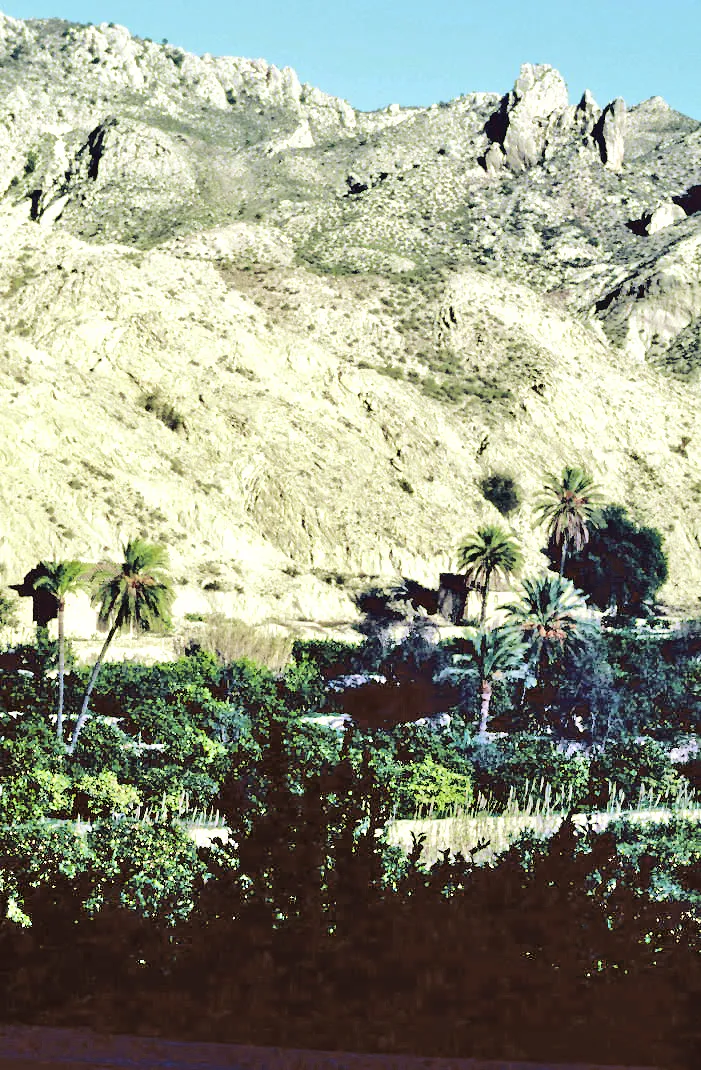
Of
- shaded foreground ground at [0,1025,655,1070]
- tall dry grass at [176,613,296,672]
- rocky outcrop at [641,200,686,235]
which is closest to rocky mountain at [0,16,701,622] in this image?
rocky outcrop at [641,200,686,235]

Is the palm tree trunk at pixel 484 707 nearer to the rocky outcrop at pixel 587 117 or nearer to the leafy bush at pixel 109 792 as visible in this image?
the leafy bush at pixel 109 792

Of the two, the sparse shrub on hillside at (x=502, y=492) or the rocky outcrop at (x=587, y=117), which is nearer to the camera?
the sparse shrub on hillside at (x=502, y=492)

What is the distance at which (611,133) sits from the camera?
445 feet

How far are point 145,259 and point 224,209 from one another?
82.0ft

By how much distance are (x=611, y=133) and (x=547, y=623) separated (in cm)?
9496

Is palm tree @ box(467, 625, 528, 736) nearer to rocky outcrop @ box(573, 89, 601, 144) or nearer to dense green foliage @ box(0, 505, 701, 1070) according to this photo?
dense green foliage @ box(0, 505, 701, 1070)

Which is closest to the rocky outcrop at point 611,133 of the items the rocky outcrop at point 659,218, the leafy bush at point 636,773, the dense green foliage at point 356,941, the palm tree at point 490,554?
the rocky outcrop at point 659,218

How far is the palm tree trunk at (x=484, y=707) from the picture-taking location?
4944cm

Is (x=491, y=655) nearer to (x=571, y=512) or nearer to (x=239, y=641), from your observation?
(x=239, y=641)

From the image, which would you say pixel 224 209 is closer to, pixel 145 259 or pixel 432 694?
pixel 145 259

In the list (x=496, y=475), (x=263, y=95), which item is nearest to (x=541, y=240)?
(x=496, y=475)

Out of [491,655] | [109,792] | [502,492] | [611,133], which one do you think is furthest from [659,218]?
[109,792]

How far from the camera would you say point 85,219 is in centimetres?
11775

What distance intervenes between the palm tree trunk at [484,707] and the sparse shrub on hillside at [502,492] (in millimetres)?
39045
